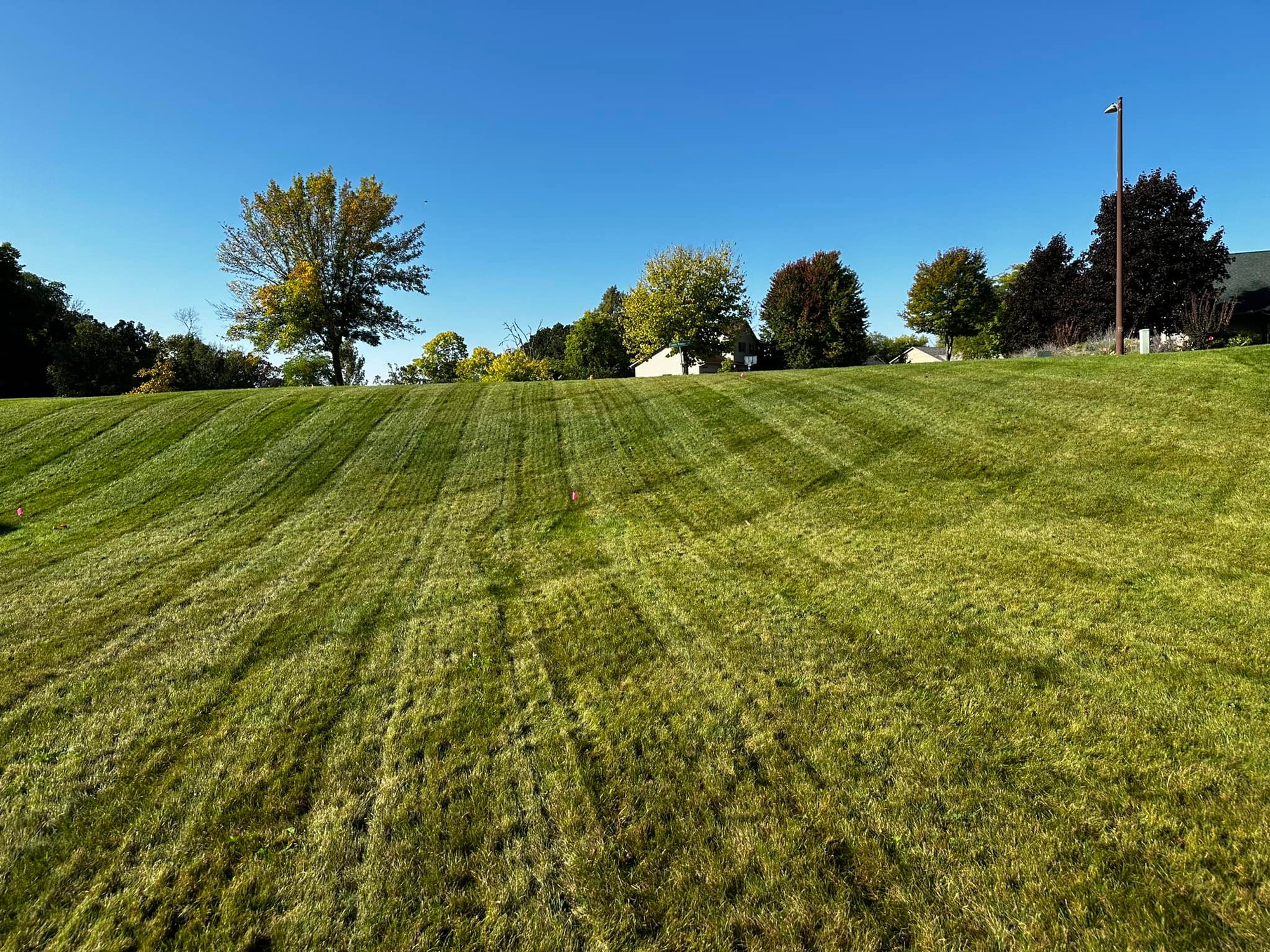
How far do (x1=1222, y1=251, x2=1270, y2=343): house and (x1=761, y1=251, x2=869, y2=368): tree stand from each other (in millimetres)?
18101

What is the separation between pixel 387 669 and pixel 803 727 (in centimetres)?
334

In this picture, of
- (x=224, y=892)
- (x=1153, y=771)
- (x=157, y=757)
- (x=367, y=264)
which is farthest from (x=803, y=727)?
(x=367, y=264)

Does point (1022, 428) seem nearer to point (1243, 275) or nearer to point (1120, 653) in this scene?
point (1120, 653)

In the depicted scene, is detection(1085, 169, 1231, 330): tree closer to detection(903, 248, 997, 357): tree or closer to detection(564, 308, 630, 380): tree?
detection(903, 248, 997, 357): tree

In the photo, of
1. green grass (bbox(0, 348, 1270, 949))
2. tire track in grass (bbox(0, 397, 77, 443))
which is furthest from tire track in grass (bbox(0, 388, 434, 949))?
tire track in grass (bbox(0, 397, 77, 443))

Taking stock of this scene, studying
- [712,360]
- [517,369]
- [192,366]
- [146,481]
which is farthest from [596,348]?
[146,481]

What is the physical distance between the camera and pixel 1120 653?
3.93 m

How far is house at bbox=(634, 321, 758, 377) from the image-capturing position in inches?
1655

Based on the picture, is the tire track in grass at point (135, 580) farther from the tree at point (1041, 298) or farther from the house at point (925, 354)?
the house at point (925, 354)

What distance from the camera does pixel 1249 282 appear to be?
2528 centimetres

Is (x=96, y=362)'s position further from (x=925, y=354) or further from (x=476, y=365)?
(x=925, y=354)

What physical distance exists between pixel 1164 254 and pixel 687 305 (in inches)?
935

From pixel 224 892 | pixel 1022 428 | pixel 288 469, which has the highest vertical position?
pixel 288 469

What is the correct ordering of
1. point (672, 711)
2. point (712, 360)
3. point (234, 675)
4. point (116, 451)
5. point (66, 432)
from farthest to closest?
point (712, 360) < point (66, 432) < point (116, 451) < point (234, 675) < point (672, 711)
